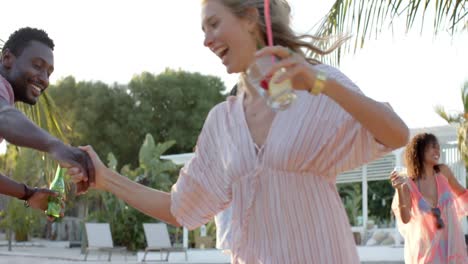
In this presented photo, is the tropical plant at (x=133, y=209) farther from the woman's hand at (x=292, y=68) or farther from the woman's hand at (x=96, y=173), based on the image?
the woman's hand at (x=292, y=68)

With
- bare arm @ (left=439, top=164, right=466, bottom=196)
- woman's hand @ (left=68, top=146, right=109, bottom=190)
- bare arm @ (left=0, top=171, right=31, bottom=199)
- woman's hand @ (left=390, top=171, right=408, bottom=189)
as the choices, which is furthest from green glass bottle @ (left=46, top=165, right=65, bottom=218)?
bare arm @ (left=439, top=164, right=466, bottom=196)

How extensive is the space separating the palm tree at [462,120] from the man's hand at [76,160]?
11.7m

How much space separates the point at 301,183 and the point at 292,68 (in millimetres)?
637

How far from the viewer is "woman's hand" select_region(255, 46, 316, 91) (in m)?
2.13

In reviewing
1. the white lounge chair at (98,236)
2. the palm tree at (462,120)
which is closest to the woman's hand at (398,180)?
the palm tree at (462,120)

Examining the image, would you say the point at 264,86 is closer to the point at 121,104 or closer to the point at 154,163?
the point at 154,163

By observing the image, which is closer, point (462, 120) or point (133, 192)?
point (133, 192)

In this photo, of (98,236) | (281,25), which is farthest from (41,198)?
(98,236)

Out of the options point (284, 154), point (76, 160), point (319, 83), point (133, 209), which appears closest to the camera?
point (319, 83)

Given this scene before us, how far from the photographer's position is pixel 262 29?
9.42 ft

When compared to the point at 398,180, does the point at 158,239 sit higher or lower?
lower

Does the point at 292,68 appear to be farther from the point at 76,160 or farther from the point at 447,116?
the point at 447,116

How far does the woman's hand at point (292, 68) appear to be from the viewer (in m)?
2.13

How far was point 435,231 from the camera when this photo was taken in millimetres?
7684
